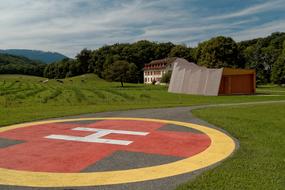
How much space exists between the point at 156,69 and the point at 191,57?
12.7 metres

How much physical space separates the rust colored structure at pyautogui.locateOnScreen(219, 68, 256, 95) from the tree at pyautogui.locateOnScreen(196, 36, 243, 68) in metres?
26.2

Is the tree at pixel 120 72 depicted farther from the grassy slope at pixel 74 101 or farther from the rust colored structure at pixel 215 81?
the grassy slope at pixel 74 101

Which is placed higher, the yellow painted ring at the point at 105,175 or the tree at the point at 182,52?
the tree at the point at 182,52

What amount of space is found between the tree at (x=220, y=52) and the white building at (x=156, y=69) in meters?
23.8

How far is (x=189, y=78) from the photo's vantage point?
42.6 m

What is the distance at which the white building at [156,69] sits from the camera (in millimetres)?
95688

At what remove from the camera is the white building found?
314 ft

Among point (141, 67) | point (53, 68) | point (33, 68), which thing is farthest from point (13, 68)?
point (141, 67)

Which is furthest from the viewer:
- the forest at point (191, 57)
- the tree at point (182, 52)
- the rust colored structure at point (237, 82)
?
the tree at point (182, 52)

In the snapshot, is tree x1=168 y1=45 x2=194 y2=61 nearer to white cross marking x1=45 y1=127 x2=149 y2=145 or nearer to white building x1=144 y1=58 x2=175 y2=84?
white building x1=144 y1=58 x2=175 y2=84

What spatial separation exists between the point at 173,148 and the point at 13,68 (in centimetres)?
13566

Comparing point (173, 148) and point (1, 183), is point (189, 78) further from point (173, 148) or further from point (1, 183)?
point (1, 183)

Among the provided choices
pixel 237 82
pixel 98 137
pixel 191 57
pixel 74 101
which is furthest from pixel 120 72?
pixel 98 137

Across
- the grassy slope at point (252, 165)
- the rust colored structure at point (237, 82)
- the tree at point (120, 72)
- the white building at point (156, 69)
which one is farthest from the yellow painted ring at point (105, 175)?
the white building at point (156, 69)
